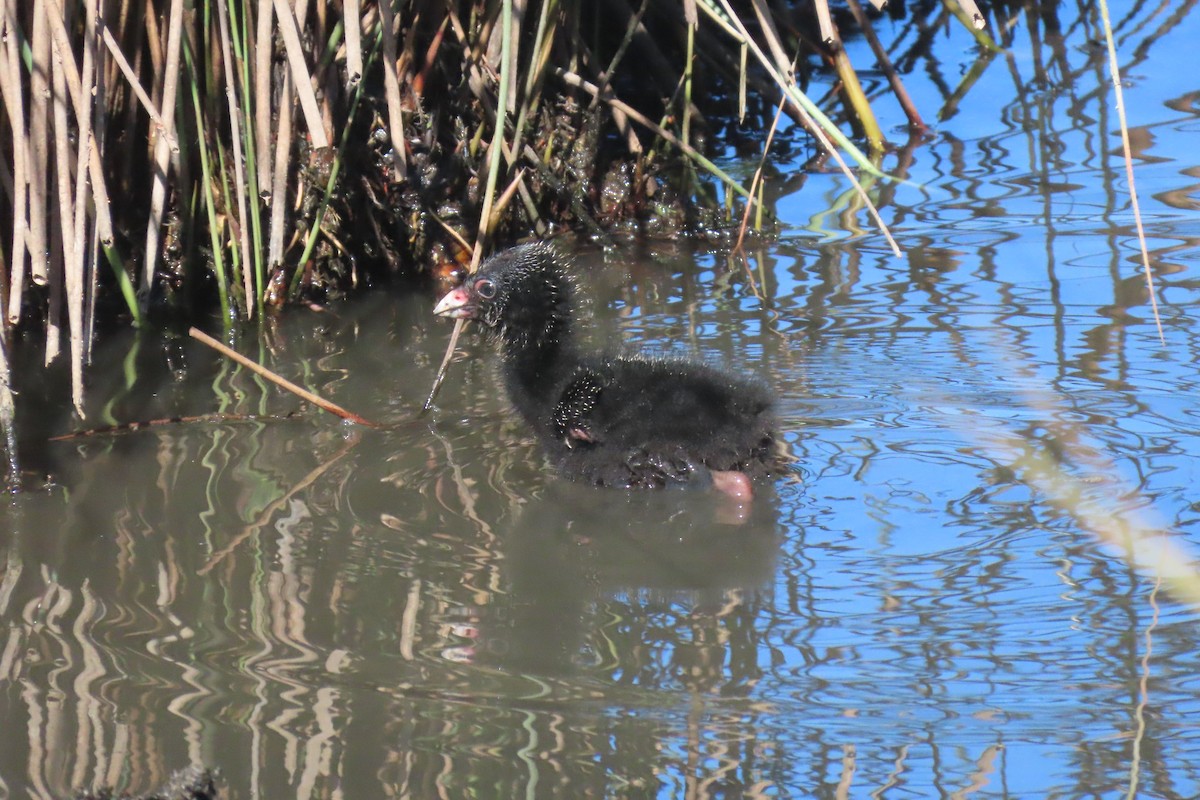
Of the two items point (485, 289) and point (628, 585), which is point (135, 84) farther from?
point (628, 585)

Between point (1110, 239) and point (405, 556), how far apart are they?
11.4 ft

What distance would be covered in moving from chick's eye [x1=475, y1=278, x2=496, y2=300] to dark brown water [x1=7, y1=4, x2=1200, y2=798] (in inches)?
17.0

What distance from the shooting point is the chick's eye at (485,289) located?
4.85 m

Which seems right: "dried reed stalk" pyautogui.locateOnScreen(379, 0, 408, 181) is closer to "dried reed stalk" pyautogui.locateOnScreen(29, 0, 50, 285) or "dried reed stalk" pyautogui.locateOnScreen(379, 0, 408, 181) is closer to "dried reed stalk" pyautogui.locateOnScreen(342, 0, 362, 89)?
"dried reed stalk" pyautogui.locateOnScreen(342, 0, 362, 89)

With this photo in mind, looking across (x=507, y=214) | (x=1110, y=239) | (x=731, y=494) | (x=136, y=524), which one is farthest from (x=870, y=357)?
(x=136, y=524)

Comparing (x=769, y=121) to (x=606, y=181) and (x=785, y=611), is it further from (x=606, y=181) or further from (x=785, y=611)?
(x=785, y=611)

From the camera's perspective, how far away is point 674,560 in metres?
3.98

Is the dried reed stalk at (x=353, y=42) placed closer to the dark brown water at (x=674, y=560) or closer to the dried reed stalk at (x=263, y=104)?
the dried reed stalk at (x=263, y=104)

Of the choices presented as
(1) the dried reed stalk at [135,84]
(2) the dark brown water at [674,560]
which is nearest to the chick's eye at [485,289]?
(2) the dark brown water at [674,560]

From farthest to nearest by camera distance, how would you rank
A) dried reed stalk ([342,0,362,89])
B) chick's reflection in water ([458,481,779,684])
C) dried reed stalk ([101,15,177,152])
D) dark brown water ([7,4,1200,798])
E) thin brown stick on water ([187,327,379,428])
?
thin brown stick on water ([187,327,379,428]) < dried reed stalk ([342,0,362,89]) < dried reed stalk ([101,15,177,152]) < chick's reflection in water ([458,481,779,684]) < dark brown water ([7,4,1200,798])

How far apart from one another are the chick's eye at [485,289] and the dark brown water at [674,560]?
1.42 feet

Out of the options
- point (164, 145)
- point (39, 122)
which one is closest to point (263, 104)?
point (164, 145)

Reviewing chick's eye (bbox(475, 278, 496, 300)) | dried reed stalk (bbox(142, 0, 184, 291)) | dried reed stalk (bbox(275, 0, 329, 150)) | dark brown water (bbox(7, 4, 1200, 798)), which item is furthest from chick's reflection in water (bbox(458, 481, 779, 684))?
dried reed stalk (bbox(142, 0, 184, 291))

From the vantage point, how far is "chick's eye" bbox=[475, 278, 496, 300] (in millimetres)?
4852
